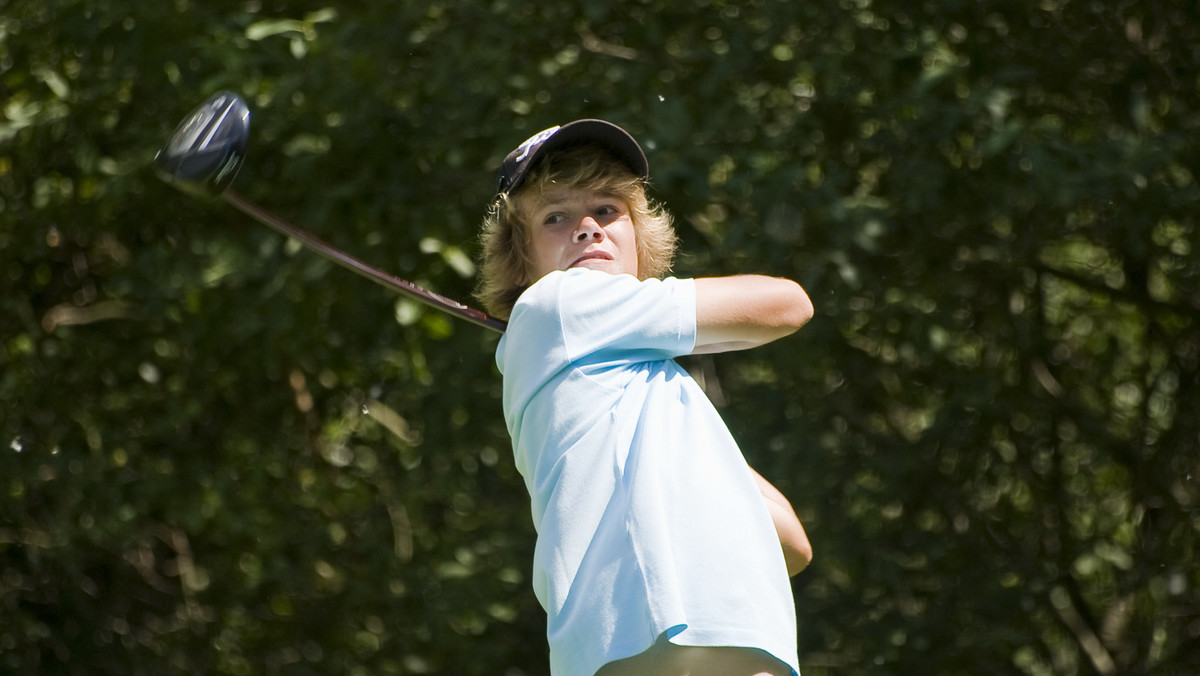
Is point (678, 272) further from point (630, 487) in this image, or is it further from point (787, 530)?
point (630, 487)

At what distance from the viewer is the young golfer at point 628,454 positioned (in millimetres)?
1879

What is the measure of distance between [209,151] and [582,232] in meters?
0.81

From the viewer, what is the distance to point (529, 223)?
2.34m

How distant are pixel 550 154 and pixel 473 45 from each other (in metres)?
2.10

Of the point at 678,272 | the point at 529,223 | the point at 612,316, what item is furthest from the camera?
the point at 678,272

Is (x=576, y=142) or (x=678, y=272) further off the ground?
(x=576, y=142)

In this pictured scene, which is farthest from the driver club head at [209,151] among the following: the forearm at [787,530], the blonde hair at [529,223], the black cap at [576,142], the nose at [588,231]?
the forearm at [787,530]

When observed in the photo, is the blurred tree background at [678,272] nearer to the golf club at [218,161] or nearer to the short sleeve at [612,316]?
the golf club at [218,161]

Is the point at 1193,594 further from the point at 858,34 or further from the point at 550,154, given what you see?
the point at 550,154

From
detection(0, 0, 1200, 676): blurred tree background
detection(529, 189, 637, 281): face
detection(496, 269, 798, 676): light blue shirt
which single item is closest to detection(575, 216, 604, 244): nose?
detection(529, 189, 637, 281): face

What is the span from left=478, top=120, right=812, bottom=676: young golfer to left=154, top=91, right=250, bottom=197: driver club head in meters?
0.65

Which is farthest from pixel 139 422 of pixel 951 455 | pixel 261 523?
pixel 951 455

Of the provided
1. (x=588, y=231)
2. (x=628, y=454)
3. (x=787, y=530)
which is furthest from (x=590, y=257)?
(x=787, y=530)

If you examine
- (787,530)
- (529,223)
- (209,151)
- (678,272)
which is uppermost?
(529,223)
